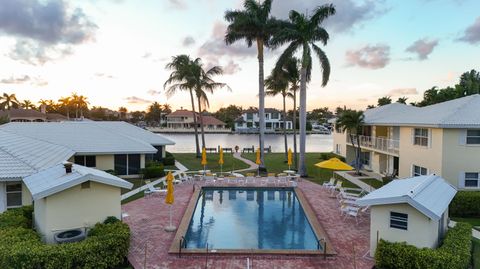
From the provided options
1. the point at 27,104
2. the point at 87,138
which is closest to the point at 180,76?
the point at 87,138

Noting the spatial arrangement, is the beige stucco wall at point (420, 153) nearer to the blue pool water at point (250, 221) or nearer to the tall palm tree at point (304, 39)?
the tall palm tree at point (304, 39)

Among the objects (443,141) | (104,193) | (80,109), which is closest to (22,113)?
(80,109)

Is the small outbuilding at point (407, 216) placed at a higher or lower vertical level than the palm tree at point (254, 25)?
lower

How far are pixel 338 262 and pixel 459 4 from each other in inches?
859

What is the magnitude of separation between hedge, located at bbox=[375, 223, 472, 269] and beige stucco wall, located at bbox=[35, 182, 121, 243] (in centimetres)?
1028

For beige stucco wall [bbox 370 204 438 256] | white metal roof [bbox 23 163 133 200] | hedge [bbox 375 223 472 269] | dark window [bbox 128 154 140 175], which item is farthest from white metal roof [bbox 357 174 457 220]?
dark window [bbox 128 154 140 175]

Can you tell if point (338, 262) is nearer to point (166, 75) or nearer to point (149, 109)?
point (166, 75)

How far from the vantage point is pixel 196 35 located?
96.8ft

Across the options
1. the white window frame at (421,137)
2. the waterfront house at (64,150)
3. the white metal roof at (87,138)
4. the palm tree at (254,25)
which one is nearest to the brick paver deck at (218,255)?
the waterfront house at (64,150)

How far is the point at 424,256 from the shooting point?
35.6 feet

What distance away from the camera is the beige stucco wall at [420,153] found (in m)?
21.9

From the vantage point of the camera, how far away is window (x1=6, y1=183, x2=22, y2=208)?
55.8 ft

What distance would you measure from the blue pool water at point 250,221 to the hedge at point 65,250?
136 inches

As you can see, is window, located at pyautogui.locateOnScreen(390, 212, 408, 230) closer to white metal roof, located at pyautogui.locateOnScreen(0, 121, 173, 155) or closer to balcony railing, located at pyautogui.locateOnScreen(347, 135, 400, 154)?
balcony railing, located at pyautogui.locateOnScreen(347, 135, 400, 154)
